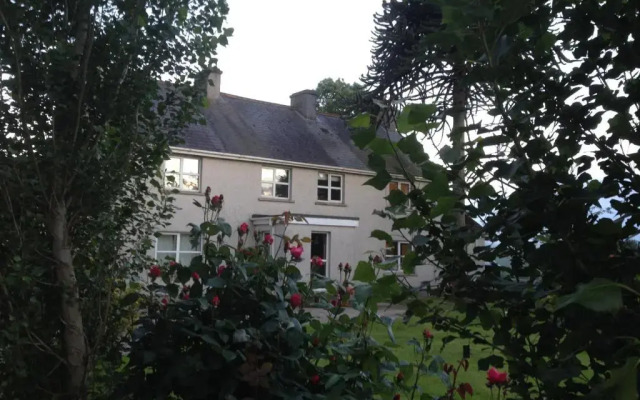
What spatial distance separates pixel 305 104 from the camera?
25969 mm

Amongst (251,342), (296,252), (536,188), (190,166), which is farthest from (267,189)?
(536,188)

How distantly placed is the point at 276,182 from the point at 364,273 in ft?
68.5

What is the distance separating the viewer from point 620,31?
3.79 ft

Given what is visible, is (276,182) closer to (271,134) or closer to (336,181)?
(271,134)

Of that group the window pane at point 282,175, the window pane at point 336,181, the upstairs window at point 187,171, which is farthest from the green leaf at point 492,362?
the window pane at point 336,181

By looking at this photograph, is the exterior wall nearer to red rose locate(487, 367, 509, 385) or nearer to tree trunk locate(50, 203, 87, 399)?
tree trunk locate(50, 203, 87, 399)

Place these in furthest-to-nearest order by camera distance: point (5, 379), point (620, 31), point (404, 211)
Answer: point (5, 379) → point (404, 211) → point (620, 31)

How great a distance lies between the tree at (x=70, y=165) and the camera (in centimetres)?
280

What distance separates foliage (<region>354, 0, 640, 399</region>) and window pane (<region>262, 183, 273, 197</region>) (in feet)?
67.1

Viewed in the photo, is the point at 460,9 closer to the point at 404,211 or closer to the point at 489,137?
the point at 489,137

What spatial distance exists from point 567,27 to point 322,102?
44.2m

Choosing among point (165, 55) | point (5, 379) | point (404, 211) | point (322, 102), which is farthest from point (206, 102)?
point (322, 102)

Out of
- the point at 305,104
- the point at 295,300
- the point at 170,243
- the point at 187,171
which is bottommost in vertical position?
the point at 170,243

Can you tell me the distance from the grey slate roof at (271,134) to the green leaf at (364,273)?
62.3 feet
